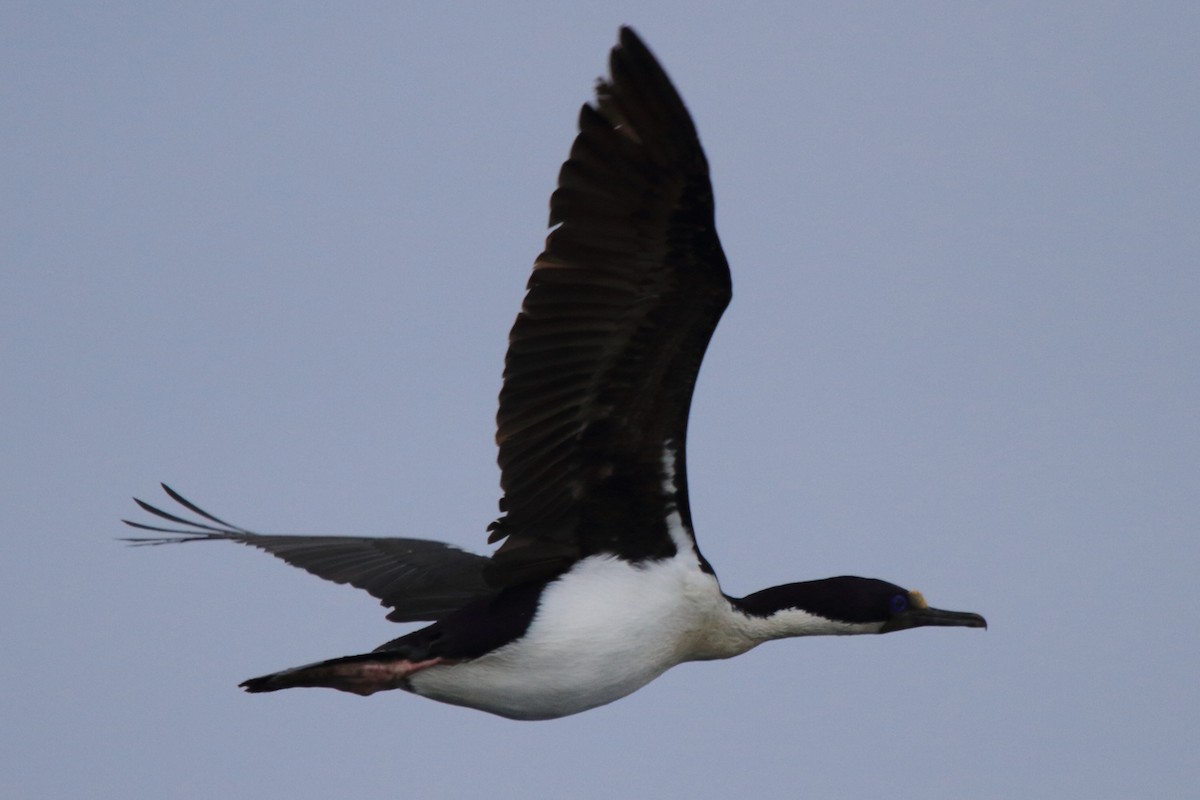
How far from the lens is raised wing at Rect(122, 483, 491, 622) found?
29.1ft

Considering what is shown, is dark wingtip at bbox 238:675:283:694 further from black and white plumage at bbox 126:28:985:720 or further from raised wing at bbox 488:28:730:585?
raised wing at bbox 488:28:730:585

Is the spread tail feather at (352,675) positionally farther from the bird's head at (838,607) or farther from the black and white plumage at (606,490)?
the bird's head at (838,607)

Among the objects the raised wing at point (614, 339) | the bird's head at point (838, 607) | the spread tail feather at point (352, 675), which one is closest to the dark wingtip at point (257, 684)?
the spread tail feather at point (352, 675)

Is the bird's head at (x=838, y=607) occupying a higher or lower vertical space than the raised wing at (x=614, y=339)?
lower

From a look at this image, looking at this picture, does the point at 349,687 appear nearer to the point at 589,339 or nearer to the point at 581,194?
the point at 589,339

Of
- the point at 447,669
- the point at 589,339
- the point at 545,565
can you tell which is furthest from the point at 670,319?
the point at 447,669

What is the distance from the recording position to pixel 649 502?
7863 mm

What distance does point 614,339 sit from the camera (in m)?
7.24

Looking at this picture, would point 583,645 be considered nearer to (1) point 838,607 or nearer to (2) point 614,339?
(1) point 838,607

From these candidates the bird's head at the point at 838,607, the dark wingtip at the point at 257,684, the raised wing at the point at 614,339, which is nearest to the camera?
the raised wing at the point at 614,339

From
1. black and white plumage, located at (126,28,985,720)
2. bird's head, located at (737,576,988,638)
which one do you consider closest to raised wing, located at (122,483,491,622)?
black and white plumage, located at (126,28,985,720)

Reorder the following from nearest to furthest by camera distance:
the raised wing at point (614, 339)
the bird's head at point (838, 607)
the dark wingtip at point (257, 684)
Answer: the raised wing at point (614, 339), the dark wingtip at point (257, 684), the bird's head at point (838, 607)

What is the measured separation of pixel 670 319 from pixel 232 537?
144 inches

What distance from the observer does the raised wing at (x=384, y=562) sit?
8859 millimetres
